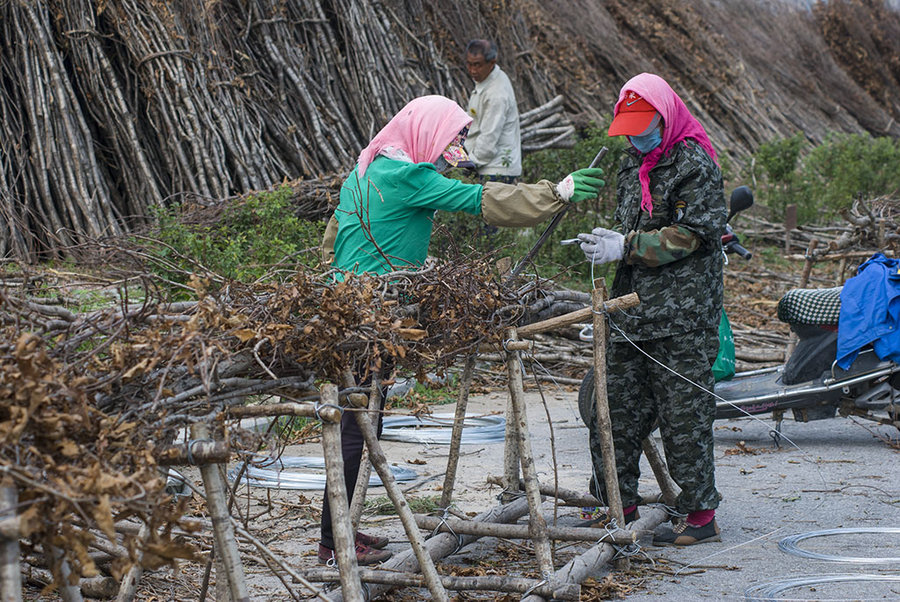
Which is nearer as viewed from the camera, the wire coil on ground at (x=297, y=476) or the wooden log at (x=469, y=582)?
the wooden log at (x=469, y=582)

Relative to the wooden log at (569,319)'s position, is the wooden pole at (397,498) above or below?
below

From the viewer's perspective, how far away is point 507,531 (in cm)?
344

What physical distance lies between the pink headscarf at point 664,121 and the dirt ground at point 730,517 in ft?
4.10

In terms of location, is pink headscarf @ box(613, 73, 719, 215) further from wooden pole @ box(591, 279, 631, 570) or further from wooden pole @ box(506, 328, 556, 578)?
wooden pole @ box(506, 328, 556, 578)

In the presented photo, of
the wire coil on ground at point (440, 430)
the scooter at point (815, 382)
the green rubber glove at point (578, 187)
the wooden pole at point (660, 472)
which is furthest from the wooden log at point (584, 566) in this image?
the wire coil on ground at point (440, 430)

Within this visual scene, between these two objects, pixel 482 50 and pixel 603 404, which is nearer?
pixel 603 404

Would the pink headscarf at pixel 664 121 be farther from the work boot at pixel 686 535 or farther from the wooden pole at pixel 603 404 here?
the work boot at pixel 686 535

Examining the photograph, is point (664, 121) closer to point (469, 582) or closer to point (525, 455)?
point (525, 455)

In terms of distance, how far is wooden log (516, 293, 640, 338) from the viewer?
3.34 metres

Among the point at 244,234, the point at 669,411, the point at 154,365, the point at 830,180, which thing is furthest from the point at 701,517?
the point at 830,180

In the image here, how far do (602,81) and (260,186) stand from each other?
8.15 metres

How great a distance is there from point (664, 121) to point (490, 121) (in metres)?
4.11

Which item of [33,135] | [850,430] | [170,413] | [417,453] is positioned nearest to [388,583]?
[170,413]

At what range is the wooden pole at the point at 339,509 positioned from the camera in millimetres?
2373
